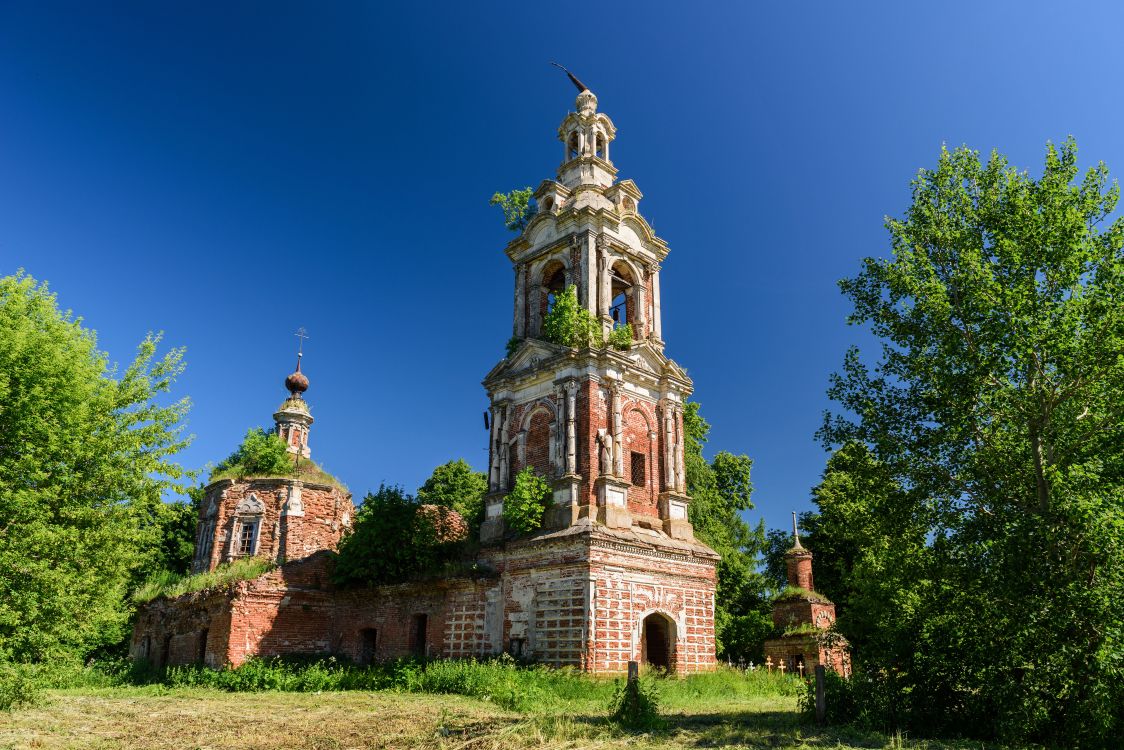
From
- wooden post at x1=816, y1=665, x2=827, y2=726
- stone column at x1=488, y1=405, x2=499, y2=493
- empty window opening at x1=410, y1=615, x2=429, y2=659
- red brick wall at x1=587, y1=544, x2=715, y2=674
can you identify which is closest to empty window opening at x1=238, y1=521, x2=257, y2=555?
empty window opening at x1=410, y1=615, x2=429, y2=659

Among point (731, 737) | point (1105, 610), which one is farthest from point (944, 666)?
point (731, 737)

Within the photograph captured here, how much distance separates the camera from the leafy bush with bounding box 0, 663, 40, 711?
39.9 ft

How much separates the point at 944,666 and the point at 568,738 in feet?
19.9

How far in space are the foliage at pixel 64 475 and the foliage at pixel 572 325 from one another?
10725 mm

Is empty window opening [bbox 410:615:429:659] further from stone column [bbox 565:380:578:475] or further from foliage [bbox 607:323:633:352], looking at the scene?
foliage [bbox 607:323:633:352]

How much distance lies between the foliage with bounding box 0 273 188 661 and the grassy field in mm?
1965

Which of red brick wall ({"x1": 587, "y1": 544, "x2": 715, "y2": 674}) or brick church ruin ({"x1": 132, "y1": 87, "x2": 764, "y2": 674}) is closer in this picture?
red brick wall ({"x1": 587, "y1": 544, "x2": 715, "y2": 674})

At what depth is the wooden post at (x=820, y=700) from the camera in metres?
12.5

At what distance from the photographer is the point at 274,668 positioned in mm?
20906

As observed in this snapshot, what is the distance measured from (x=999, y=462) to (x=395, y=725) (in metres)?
11.0

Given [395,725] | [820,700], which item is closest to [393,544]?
[395,725]

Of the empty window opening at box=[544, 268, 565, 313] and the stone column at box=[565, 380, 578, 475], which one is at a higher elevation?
the empty window opening at box=[544, 268, 565, 313]

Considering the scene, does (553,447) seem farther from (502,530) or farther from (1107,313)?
(1107,313)

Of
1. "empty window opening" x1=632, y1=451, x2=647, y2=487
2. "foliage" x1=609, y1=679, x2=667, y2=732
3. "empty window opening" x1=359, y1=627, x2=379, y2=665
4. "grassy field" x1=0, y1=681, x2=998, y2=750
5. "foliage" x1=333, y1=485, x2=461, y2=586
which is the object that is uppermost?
"empty window opening" x1=632, y1=451, x2=647, y2=487
